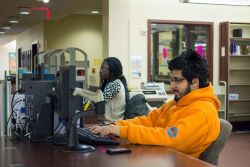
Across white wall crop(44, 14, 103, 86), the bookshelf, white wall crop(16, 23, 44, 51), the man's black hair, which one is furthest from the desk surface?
white wall crop(16, 23, 44, 51)

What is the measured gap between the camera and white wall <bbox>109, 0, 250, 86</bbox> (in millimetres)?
6387

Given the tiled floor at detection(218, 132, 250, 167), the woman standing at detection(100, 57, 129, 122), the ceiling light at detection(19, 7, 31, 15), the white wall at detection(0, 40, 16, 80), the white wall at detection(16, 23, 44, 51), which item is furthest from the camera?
the white wall at detection(0, 40, 16, 80)

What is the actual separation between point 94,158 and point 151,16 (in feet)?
17.8

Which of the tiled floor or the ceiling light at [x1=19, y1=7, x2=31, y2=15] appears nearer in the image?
the tiled floor

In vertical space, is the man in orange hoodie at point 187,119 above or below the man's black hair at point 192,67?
below

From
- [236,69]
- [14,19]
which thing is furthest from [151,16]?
[14,19]

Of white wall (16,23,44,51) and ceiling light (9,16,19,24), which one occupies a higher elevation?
ceiling light (9,16,19,24)

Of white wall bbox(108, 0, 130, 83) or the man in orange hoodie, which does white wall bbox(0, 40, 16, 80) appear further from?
the man in orange hoodie

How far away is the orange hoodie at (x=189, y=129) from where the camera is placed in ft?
7.16

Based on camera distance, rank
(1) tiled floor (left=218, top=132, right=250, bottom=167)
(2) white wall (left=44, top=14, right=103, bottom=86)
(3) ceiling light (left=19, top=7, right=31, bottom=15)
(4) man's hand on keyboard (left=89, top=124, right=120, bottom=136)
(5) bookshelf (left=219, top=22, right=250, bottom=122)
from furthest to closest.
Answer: (2) white wall (left=44, top=14, right=103, bottom=86) < (3) ceiling light (left=19, top=7, right=31, bottom=15) < (5) bookshelf (left=219, top=22, right=250, bottom=122) < (1) tiled floor (left=218, top=132, right=250, bottom=167) < (4) man's hand on keyboard (left=89, top=124, right=120, bottom=136)

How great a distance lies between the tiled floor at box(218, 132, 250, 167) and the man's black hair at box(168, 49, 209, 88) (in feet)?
9.77

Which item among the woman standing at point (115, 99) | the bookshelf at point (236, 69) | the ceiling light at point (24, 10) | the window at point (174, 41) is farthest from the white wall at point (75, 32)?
the woman standing at point (115, 99)

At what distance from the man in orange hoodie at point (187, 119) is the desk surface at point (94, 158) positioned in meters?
0.08

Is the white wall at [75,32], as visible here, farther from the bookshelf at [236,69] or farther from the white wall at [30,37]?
the bookshelf at [236,69]
